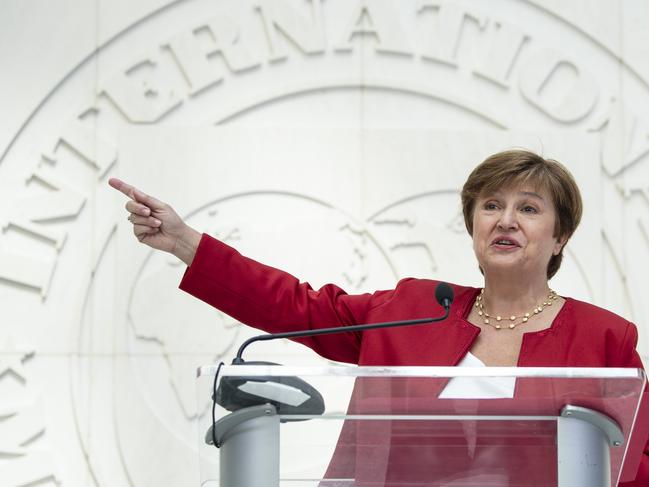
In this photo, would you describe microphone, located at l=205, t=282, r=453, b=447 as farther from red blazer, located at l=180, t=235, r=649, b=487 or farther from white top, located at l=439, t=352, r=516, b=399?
red blazer, located at l=180, t=235, r=649, b=487

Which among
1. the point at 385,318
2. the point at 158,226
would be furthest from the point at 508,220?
the point at 158,226

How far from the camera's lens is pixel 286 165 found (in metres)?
3.87

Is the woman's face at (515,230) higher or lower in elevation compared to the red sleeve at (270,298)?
higher

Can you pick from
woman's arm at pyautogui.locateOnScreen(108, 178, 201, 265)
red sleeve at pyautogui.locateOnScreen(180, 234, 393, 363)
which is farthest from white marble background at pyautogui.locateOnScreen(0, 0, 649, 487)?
woman's arm at pyautogui.locateOnScreen(108, 178, 201, 265)

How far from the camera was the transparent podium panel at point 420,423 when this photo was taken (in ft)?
4.43

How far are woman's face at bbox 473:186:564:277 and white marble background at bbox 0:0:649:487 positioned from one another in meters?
1.72

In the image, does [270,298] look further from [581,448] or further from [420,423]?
[581,448]

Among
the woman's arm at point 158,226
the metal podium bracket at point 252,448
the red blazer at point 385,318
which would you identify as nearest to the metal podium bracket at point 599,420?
the metal podium bracket at point 252,448

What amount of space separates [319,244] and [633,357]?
1.99 m

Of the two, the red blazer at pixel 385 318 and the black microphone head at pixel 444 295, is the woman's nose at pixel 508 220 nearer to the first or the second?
the red blazer at pixel 385 318

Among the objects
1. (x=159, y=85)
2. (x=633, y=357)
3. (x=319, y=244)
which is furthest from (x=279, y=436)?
(x=159, y=85)

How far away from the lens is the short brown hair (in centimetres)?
208

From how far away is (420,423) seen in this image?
4.50 ft

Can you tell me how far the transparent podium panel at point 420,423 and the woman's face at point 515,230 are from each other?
0.70 meters
